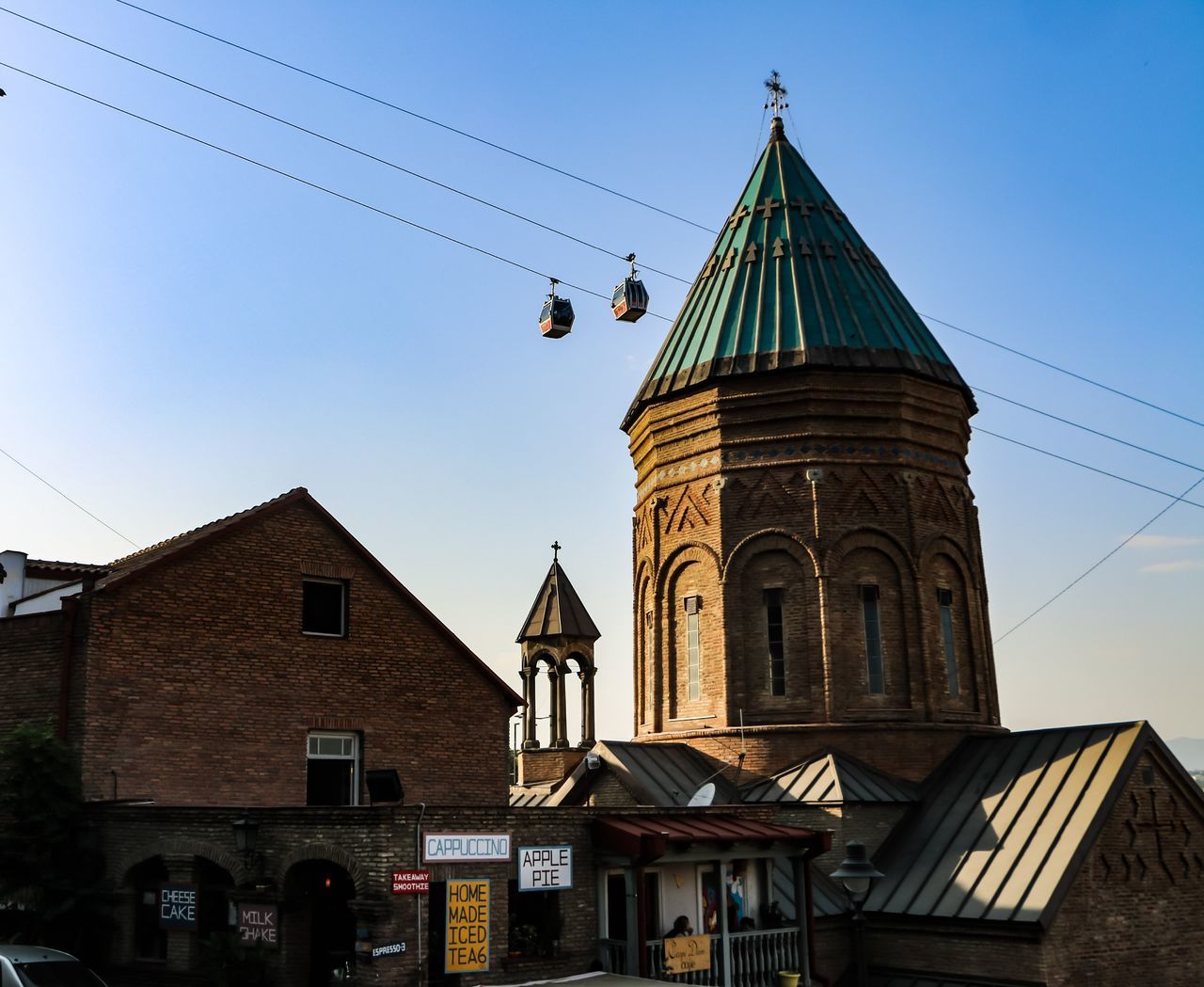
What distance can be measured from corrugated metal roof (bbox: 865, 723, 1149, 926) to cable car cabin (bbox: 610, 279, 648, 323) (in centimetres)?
1130

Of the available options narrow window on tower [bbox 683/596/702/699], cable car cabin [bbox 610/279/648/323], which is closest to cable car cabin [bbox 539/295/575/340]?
cable car cabin [bbox 610/279/648/323]

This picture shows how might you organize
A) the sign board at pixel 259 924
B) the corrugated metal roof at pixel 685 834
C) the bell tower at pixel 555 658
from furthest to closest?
1. the bell tower at pixel 555 658
2. the corrugated metal roof at pixel 685 834
3. the sign board at pixel 259 924

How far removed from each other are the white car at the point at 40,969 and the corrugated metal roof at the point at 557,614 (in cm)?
1970

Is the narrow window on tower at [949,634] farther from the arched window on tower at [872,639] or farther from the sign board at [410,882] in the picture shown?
the sign board at [410,882]

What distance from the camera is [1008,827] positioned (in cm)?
2183

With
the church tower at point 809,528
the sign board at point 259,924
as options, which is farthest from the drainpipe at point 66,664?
the church tower at point 809,528

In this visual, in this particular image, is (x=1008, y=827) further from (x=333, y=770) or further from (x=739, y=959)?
(x=333, y=770)

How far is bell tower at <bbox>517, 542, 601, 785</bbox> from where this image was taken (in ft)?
112

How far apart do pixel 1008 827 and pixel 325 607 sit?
13.0 metres

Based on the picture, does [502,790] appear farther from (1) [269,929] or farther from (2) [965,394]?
(2) [965,394]

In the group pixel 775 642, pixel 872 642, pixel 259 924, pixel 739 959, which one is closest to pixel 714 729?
pixel 775 642

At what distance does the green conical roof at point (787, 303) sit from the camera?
27141 millimetres

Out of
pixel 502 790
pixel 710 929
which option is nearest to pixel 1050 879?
pixel 710 929

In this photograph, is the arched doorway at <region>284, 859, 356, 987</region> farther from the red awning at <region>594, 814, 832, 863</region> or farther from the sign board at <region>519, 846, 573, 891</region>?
the red awning at <region>594, 814, 832, 863</region>
